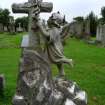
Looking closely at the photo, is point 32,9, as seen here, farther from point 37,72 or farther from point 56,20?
point 37,72

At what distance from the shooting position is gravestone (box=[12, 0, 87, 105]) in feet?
20.9

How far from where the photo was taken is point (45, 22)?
6.66 metres

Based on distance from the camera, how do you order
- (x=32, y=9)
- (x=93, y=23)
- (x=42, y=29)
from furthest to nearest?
(x=93, y=23) < (x=32, y=9) < (x=42, y=29)

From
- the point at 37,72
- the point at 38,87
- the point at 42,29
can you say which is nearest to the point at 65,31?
the point at 42,29

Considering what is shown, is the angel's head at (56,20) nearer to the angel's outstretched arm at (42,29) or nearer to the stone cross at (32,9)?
the stone cross at (32,9)

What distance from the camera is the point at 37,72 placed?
6.43m

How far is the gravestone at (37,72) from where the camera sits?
6363 millimetres

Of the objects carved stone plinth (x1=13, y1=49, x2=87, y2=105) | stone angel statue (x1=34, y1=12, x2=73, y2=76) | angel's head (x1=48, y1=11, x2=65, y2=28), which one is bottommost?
carved stone plinth (x1=13, y1=49, x2=87, y2=105)

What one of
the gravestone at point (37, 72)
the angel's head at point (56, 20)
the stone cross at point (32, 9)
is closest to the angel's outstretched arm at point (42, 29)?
the gravestone at point (37, 72)

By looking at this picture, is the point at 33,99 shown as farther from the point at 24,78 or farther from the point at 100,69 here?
the point at 100,69

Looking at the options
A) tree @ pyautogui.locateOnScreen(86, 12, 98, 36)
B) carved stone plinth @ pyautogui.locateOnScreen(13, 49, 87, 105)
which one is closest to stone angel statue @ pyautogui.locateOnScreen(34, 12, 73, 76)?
carved stone plinth @ pyautogui.locateOnScreen(13, 49, 87, 105)

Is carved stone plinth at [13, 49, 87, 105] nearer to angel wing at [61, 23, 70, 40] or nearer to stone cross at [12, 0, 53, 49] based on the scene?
stone cross at [12, 0, 53, 49]

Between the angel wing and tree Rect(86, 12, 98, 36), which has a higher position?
the angel wing

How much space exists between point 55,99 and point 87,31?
113 feet
